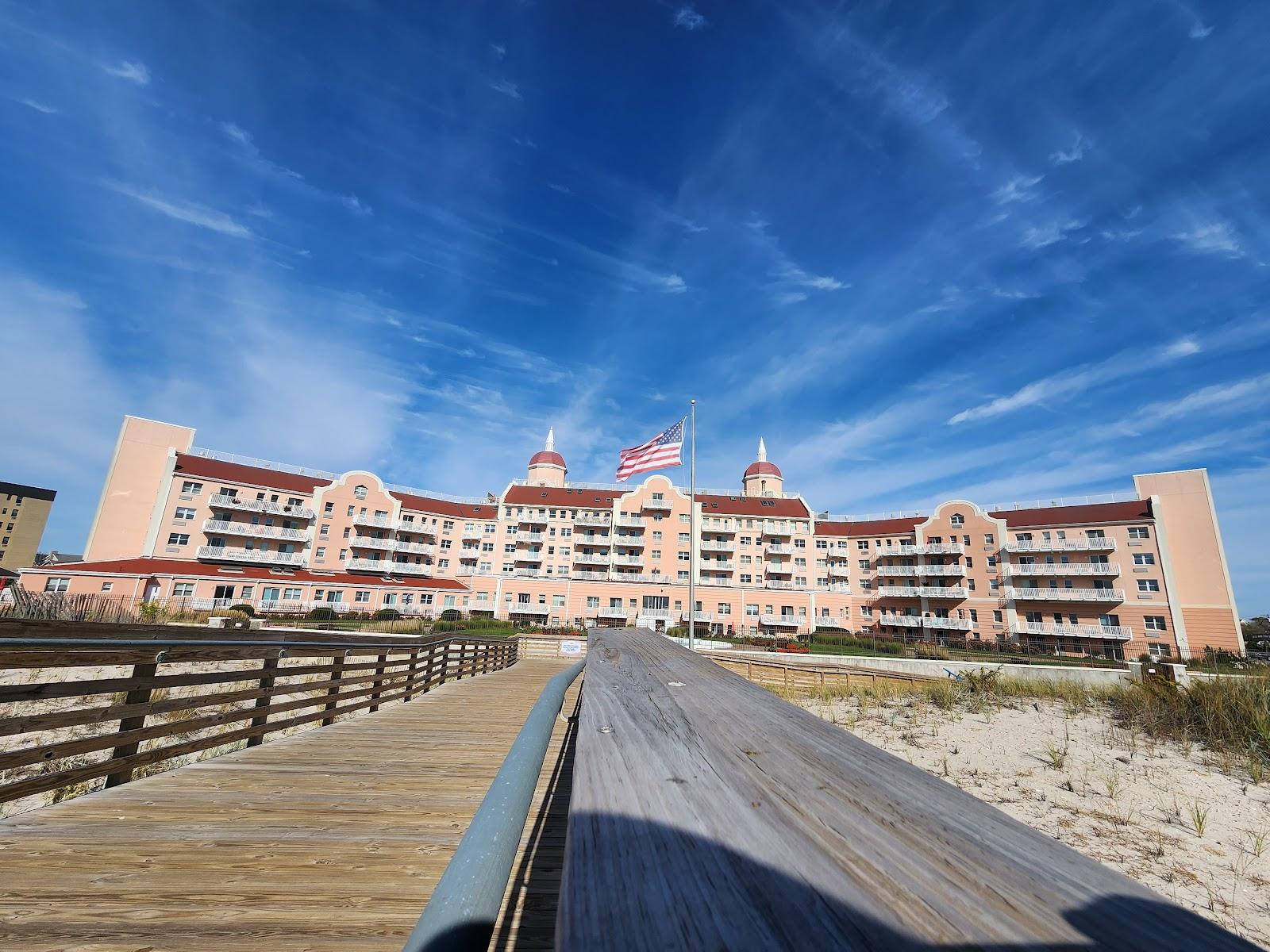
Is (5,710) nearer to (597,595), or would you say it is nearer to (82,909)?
(82,909)

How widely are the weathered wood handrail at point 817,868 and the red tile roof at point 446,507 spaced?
5965 cm

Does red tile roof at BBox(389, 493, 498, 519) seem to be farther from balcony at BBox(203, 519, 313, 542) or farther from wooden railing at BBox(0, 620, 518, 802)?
wooden railing at BBox(0, 620, 518, 802)

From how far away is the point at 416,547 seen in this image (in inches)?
2185

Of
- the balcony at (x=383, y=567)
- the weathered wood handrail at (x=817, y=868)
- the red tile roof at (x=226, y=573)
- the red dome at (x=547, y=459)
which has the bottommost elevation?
the weathered wood handrail at (x=817, y=868)

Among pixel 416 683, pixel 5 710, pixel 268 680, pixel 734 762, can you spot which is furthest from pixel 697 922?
pixel 5 710

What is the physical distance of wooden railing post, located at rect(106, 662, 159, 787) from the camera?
468 cm

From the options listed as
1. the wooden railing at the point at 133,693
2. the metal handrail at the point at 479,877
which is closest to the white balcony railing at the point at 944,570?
the wooden railing at the point at 133,693

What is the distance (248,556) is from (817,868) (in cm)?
5713

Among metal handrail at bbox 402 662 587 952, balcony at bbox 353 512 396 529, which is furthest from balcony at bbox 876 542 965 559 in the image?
metal handrail at bbox 402 662 587 952

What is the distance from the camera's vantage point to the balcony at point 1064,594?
1754 inches

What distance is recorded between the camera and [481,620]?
45.4 metres

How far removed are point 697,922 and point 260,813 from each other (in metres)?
4.81

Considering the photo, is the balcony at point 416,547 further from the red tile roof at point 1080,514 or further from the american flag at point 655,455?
the red tile roof at point 1080,514

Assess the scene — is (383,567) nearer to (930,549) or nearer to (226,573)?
(226,573)
